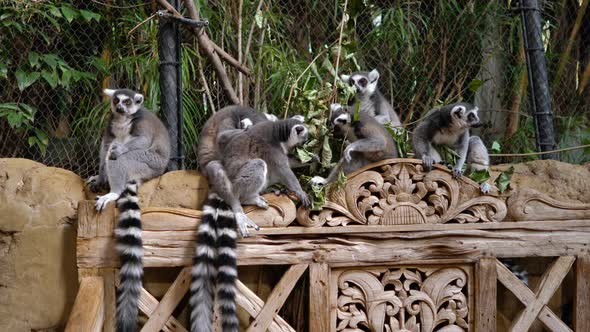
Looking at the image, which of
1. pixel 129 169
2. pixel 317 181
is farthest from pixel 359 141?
pixel 129 169

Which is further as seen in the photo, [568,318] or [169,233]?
[568,318]

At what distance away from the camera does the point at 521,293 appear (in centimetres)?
438

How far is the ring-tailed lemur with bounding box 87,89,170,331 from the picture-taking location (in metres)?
4.04

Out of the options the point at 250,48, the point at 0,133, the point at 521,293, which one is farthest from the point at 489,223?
the point at 0,133

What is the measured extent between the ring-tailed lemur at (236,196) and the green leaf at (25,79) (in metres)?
1.56

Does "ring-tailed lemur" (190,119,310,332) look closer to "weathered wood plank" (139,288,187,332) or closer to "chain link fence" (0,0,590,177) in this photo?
"weathered wood plank" (139,288,187,332)

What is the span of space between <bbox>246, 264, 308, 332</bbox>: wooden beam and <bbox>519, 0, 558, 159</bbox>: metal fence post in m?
1.99

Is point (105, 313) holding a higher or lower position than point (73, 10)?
lower

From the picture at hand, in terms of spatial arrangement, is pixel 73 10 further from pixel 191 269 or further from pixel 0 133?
pixel 191 269

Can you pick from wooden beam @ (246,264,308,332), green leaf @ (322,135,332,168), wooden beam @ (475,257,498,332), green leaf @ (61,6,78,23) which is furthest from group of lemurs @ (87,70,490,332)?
green leaf @ (61,6,78,23)

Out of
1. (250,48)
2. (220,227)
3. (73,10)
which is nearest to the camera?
(220,227)

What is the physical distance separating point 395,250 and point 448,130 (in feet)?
3.07

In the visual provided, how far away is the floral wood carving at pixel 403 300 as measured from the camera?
4.36 metres

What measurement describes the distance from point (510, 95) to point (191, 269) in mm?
3203
